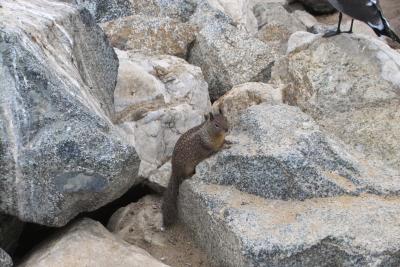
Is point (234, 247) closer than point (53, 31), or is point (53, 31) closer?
point (234, 247)

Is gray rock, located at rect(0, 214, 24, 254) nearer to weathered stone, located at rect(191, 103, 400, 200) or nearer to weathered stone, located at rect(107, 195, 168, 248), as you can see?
weathered stone, located at rect(107, 195, 168, 248)

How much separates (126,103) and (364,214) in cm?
227

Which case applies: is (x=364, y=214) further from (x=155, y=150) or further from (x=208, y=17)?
(x=208, y=17)

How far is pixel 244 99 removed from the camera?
19.2ft

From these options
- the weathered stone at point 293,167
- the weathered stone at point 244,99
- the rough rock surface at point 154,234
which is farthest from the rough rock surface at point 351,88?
the rough rock surface at point 154,234

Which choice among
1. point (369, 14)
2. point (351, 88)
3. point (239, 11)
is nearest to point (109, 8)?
point (239, 11)

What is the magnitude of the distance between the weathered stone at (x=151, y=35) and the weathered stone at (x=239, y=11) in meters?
1.54

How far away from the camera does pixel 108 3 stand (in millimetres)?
8094

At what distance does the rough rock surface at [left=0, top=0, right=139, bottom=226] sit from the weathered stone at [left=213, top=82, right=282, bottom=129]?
5.59 feet

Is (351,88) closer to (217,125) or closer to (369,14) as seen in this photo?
(369,14)

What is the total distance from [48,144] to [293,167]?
1.55m

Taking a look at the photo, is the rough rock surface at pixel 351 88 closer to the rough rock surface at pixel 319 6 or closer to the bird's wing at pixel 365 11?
the bird's wing at pixel 365 11

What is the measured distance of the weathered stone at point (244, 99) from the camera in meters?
5.84

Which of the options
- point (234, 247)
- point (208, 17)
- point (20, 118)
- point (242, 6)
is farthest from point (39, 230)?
point (242, 6)
